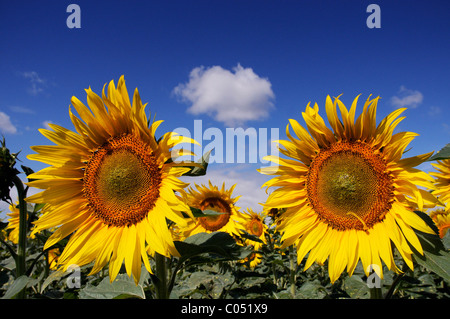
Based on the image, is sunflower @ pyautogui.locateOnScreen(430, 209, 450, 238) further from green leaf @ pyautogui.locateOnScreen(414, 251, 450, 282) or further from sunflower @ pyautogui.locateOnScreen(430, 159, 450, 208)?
green leaf @ pyautogui.locateOnScreen(414, 251, 450, 282)

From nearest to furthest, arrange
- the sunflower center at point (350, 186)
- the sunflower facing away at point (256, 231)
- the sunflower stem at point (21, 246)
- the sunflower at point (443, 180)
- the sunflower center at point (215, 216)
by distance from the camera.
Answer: the sunflower center at point (350, 186) < the sunflower stem at point (21, 246) < the sunflower at point (443, 180) < the sunflower center at point (215, 216) < the sunflower facing away at point (256, 231)

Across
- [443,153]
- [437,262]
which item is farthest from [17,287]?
[443,153]

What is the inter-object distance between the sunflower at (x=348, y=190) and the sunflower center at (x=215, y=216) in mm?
2841

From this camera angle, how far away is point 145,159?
7.99 ft

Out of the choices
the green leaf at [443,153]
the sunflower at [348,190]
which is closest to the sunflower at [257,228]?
the sunflower at [348,190]

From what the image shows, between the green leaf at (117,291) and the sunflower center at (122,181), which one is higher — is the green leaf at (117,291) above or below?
below

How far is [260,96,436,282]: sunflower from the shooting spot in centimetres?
246

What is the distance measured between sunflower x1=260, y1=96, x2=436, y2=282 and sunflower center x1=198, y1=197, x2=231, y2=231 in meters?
2.84

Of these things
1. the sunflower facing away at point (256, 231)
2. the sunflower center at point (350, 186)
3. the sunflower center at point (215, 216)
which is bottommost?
the sunflower facing away at point (256, 231)

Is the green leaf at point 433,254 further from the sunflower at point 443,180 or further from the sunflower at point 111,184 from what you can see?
the sunflower at point 443,180

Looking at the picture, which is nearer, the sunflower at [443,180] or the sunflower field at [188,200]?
the sunflower field at [188,200]

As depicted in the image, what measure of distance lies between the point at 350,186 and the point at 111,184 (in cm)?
204

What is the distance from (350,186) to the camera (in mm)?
2750

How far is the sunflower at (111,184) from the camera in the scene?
90.6 inches
